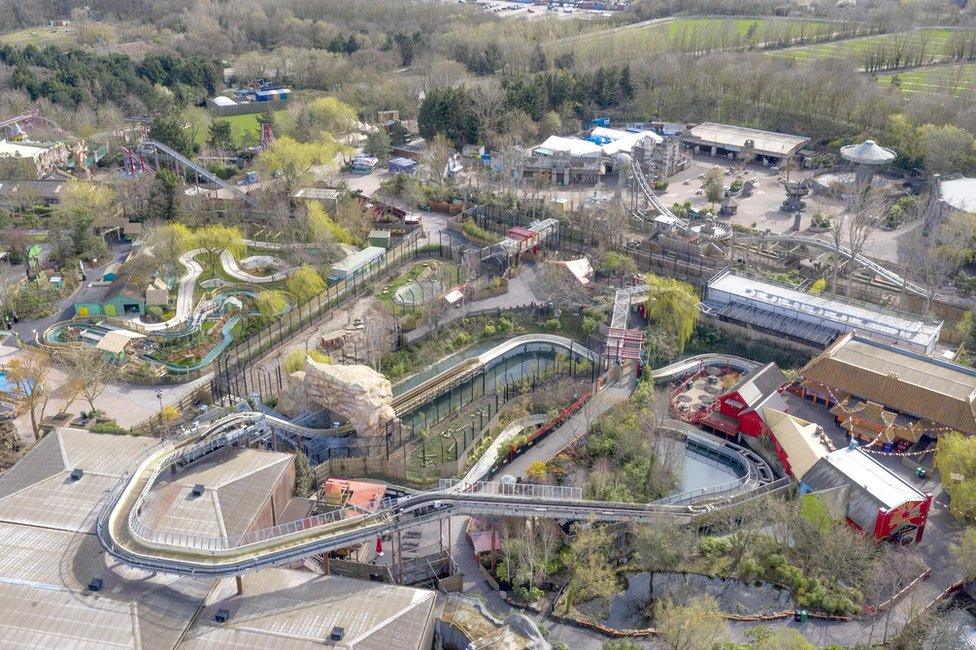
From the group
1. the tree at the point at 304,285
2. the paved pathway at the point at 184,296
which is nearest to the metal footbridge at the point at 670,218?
the tree at the point at 304,285

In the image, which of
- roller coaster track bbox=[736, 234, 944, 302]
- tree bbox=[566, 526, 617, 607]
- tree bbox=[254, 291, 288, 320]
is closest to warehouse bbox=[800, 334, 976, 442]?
roller coaster track bbox=[736, 234, 944, 302]

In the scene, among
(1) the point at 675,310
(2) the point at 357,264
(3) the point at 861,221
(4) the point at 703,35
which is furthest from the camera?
(4) the point at 703,35

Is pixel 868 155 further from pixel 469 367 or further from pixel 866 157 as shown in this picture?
pixel 469 367

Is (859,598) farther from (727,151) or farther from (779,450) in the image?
(727,151)

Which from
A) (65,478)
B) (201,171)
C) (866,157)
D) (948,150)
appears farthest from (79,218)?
(948,150)

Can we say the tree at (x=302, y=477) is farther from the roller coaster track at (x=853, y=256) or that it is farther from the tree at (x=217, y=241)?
the roller coaster track at (x=853, y=256)

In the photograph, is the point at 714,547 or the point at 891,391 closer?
the point at 714,547

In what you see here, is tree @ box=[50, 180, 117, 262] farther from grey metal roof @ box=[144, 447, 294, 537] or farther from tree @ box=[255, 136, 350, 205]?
grey metal roof @ box=[144, 447, 294, 537]
